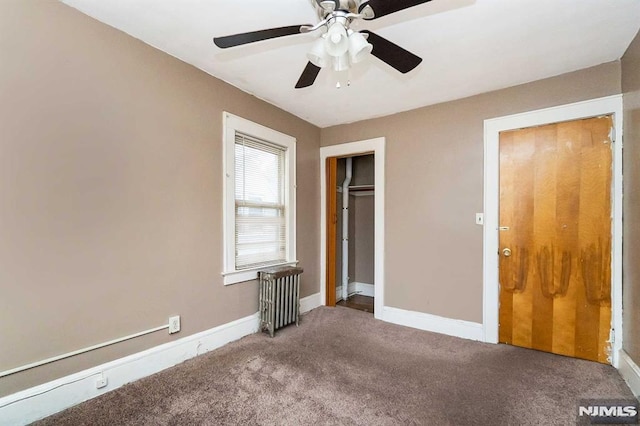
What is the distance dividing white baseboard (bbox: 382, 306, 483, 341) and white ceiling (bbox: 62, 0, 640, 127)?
235 centimetres

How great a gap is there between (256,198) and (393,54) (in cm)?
195

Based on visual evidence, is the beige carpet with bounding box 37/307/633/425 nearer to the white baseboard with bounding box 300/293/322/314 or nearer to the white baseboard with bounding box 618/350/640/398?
the white baseboard with bounding box 618/350/640/398

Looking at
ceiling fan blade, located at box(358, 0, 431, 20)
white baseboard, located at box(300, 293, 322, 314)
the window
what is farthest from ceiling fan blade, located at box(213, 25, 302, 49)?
white baseboard, located at box(300, 293, 322, 314)

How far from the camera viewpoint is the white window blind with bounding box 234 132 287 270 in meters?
2.87

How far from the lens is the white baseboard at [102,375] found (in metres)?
1.57

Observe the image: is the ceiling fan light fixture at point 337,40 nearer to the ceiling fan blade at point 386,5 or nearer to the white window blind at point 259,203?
the ceiling fan blade at point 386,5

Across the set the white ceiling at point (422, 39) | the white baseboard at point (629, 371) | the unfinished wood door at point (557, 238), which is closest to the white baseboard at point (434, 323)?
the unfinished wood door at point (557, 238)

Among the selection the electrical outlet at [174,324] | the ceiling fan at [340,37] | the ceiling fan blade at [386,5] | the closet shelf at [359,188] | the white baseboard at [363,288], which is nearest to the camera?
the ceiling fan blade at [386,5]

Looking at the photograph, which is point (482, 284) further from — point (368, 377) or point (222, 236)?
point (222, 236)

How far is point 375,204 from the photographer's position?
11.4 ft

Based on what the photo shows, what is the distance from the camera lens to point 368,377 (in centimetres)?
213

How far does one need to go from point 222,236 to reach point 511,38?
9.11 ft

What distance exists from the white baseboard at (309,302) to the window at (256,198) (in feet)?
1.91

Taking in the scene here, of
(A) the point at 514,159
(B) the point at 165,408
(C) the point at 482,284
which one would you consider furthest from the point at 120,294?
(A) the point at 514,159
